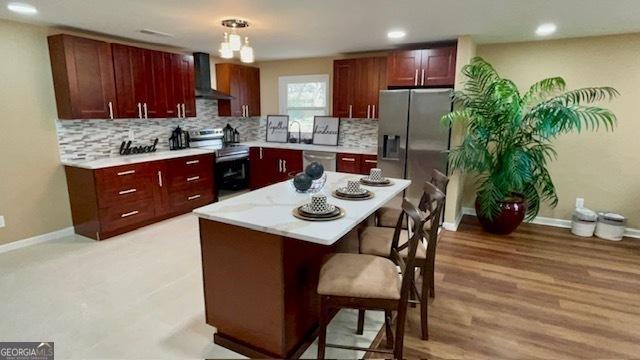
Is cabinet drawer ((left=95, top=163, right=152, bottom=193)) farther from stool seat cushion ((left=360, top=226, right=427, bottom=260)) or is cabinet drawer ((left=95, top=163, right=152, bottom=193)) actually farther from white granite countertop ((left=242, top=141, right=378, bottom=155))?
stool seat cushion ((left=360, top=226, right=427, bottom=260))

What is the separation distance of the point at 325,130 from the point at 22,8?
151 inches

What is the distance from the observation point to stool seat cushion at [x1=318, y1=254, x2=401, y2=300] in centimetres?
171

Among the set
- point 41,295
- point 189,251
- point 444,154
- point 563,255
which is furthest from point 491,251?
point 41,295

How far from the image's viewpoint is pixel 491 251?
362 centimetres

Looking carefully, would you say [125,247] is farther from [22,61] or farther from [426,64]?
[426,64]

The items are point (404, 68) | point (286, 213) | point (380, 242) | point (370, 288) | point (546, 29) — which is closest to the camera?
point (370, 288)

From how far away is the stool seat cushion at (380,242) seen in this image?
2.21 meters

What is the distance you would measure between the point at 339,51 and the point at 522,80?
97.2 inches

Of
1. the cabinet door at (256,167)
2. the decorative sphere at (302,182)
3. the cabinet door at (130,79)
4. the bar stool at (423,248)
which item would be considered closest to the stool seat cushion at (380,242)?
the bar stool at (423,248)

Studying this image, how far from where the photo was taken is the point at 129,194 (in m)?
4.03

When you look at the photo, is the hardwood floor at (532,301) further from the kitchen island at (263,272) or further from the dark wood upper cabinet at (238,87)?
the dark wood upper cabinet at (238,87)

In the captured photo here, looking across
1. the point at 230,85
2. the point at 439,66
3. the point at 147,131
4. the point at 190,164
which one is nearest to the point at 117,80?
the point at 147,131

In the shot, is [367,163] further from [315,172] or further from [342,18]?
[315,172]

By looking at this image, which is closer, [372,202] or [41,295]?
[372,202]
